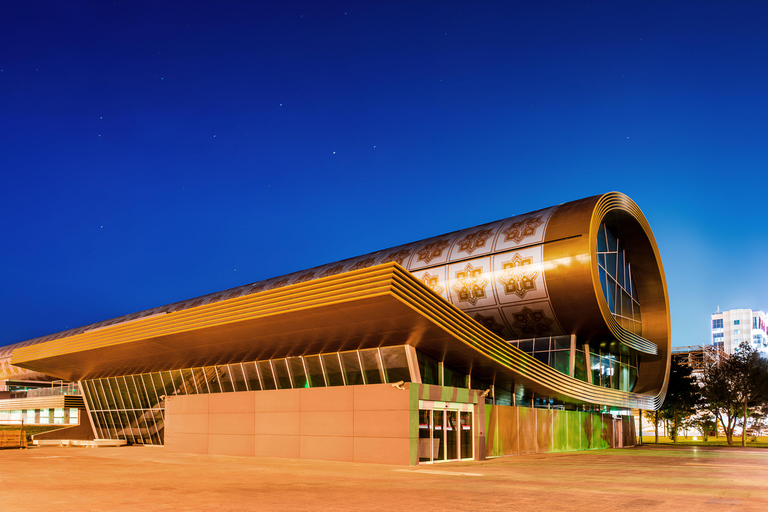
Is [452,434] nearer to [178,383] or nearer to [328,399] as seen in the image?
[328,399]

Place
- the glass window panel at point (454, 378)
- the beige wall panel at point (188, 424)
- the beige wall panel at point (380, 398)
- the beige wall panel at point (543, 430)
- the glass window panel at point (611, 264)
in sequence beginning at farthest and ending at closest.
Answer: the glass window panel at point (611, 264) < the beige wall panel at point (543, 430) < the beige wall panel at point (188, 424) < the glass window panel at point (454, 378) < the beige wall panel at point (380, 398)

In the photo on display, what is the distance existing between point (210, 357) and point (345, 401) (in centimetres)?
1006

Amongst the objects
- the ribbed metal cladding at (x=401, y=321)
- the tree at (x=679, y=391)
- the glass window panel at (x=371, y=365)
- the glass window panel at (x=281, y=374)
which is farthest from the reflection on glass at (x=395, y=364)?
the tree at (x=679, y=391)

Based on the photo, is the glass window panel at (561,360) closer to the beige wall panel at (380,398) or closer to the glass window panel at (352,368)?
the glass window panel at (352,368)

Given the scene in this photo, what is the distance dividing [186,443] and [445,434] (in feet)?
49.5

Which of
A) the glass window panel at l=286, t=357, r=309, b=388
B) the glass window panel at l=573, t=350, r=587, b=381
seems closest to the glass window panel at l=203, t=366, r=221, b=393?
the glass window panel at l=286, t=357, r=309, b=388

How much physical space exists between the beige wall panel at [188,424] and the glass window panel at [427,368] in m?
12.8

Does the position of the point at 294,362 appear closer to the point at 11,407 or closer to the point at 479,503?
the point at 479,503

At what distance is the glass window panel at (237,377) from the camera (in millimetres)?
31984

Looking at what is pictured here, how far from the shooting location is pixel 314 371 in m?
28.0

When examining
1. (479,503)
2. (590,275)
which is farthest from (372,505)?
(590,275)

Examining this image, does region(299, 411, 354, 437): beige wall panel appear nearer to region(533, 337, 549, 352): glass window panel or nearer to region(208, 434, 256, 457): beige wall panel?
region(208, 434, 256, 457): beige wall panel

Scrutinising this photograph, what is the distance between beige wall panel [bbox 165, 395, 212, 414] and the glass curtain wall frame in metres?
1.09

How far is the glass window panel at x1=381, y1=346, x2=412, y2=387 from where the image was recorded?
24.4 meters
